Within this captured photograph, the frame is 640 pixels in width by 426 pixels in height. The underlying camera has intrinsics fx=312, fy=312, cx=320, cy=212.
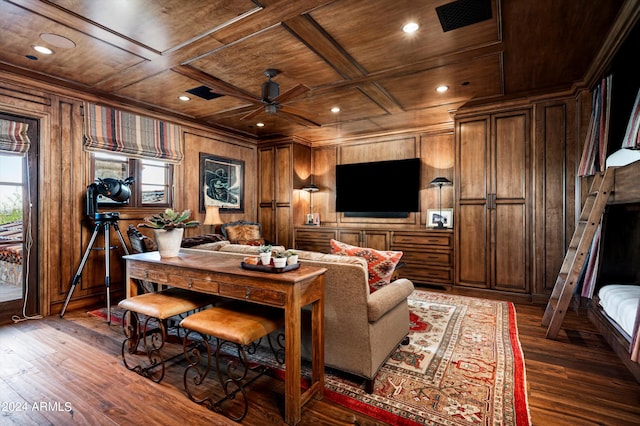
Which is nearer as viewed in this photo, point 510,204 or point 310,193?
point 510,204

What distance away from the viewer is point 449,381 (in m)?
2.18

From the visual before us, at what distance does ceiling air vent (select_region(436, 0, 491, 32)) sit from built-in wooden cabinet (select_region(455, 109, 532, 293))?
2.26 metres

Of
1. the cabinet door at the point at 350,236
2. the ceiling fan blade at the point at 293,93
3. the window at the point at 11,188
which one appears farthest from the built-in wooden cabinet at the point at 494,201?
the window at the point at 11,188

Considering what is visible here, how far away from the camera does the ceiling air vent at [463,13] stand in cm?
233

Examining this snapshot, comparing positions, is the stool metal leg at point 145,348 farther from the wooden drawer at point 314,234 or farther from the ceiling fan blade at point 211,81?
the wooden drawer at point 314,234

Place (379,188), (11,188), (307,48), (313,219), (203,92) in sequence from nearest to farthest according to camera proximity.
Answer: (307,48) → (11,188) → (203,92) → (379,188) → (313,219)

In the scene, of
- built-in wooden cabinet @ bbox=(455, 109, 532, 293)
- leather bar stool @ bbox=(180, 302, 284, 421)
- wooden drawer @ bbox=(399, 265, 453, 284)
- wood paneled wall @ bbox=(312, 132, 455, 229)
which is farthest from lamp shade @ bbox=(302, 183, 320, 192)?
leather bar stool @ bbox=(180, 302, 284, 421)

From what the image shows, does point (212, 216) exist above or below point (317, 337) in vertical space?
above

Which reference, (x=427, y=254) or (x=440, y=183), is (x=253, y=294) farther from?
(x=440, y=183)

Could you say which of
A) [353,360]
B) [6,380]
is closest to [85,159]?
[6,380]

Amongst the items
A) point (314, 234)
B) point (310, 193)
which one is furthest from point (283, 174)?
point (314, 234)

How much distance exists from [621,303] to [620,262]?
0.85 m

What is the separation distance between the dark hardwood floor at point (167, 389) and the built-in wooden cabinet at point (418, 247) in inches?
74.1

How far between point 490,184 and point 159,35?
4.35 m
